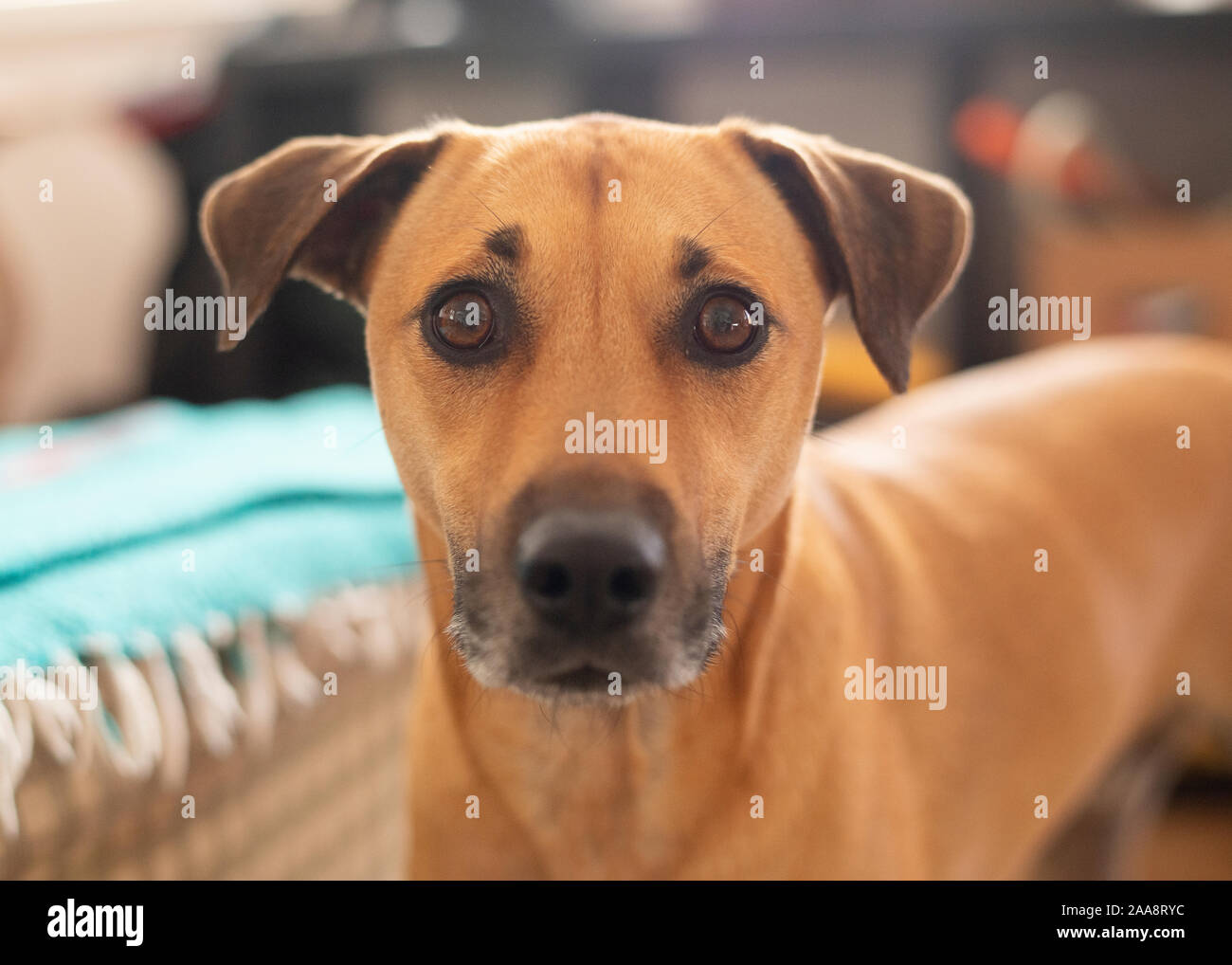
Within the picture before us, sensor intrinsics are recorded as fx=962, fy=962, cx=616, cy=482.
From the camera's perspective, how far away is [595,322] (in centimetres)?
91

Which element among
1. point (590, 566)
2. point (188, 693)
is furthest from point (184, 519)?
point (590, 566)

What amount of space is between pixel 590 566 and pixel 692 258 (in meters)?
0.33

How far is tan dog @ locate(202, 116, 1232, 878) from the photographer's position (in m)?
0.87

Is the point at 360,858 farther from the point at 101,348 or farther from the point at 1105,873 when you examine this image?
the point at 1105,873

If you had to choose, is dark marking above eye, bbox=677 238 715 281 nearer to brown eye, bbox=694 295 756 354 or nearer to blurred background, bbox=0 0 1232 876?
brown eye, bbox=694 295 756 354

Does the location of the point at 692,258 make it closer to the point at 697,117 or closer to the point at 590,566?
the point at 590,566

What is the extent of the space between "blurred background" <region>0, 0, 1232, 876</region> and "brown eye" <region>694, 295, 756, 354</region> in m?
0.92

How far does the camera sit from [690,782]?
3.65ft

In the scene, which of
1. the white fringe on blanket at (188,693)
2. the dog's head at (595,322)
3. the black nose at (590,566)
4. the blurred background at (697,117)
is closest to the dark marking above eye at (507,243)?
the dog's head at (595,322)

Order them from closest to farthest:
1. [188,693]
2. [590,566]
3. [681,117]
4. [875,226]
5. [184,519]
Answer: [590,566] < [875,226] < [188,693] < [184,519] < [681,117]

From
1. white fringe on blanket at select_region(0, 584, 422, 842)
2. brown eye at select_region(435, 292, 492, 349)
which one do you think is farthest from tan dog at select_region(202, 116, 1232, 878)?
white fringe on blanket at select_region(0, 584, 422, 842)

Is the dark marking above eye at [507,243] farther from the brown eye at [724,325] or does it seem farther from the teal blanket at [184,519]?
the teal blanket at [184,519]

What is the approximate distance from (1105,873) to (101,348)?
95.8 inches

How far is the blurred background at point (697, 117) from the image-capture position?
2.00 metres
